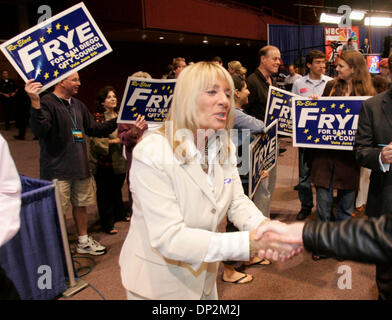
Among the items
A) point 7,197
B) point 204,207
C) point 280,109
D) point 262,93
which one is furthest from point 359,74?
point 7,197

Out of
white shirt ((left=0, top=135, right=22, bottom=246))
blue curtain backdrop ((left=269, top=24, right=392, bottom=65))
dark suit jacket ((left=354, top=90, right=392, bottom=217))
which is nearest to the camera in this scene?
white shirt ((left=0, top=135, right=22, bottom=246))

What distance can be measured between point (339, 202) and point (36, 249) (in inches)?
104

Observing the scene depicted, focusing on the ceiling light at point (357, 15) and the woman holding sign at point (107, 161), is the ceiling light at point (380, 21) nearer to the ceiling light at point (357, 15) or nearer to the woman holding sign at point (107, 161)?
the ceiling light at point (357, 15)

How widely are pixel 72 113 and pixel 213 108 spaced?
7.34ft

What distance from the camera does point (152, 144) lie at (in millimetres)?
1330

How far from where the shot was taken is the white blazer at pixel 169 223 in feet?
4.15

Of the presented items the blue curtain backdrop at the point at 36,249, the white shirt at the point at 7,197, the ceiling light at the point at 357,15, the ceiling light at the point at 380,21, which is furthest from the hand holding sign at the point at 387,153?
the ceiling light at the point at 380,21

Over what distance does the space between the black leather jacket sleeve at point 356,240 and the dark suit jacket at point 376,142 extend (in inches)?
36.7

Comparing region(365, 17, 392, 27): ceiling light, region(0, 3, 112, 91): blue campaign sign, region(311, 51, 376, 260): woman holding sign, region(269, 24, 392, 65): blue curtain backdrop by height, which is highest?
region(365, 17, 392, 27): ceiling light

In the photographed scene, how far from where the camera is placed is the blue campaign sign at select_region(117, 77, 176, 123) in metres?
3.47

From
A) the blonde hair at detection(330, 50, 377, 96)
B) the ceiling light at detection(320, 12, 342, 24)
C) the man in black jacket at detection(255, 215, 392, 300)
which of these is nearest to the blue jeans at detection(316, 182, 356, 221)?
the blonde hair at detection(330, 50, 377, 96)

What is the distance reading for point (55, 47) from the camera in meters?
2.76

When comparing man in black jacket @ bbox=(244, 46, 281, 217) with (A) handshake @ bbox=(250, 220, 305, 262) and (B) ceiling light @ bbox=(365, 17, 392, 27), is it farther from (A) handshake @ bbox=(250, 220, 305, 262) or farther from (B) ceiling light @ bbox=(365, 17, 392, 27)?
(B) ceiling light @ bbox=(365, 17, 392, 27)

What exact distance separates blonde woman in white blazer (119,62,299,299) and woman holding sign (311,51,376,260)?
1845 millimetres
